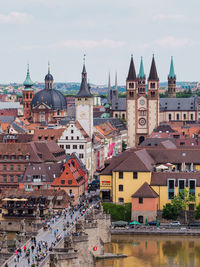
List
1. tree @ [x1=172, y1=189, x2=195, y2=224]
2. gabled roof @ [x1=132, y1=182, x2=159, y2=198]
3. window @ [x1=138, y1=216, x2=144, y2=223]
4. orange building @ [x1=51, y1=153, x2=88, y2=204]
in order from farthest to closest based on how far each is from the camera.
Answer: orange building @ [x1=51, y1=153, x2=88, y2=204] < window @ [x1=138, y1=216, x2=144, y2=223] < gabled roof @ [x1=132, y1=182, x2=159, y2=198] < tree @ [x1=172, y1=189, x2=195, y2=224]

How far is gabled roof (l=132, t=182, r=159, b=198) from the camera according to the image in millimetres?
98438

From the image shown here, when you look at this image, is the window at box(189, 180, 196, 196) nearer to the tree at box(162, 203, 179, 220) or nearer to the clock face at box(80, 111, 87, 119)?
the tree at box(162, 203, 179, 220)

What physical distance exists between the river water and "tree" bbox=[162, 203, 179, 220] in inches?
189

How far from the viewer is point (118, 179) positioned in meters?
101

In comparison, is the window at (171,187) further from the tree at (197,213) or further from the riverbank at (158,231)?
the riverbank at (158,231)

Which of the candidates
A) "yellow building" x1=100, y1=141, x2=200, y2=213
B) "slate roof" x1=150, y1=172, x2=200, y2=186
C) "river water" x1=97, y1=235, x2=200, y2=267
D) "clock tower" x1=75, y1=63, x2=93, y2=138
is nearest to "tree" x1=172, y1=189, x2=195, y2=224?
"yellow building" x1=100, y1=141, x2=200, y2=213

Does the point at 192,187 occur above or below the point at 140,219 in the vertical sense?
above

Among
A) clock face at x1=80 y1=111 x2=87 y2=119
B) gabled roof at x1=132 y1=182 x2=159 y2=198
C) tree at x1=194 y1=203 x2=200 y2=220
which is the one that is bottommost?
tree at x1=194 y1=203 x2=200 y2=220

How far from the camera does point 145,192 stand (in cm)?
9881

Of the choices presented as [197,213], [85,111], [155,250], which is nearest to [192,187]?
[197,213]

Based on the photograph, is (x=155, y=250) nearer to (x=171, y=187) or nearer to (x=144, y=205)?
(x=144, y=205)

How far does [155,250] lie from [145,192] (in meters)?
11.6

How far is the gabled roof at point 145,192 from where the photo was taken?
98438 millimetres

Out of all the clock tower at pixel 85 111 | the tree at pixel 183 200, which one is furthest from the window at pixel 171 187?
the clock tower at pixel 85 111
